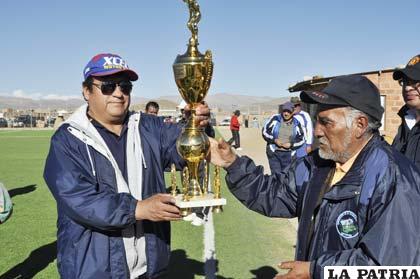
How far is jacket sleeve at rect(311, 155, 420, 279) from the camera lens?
2146 millimetres

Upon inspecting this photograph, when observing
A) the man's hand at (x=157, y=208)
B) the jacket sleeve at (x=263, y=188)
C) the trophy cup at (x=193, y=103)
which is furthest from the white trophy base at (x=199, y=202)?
the jacket sleeve at (x=263, y=188)

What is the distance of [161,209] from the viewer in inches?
103

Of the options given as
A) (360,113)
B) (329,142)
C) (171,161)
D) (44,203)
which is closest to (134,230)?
(171,161)

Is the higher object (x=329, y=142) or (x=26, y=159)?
(x=329, y=142)

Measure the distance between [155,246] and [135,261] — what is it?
0.51 feet

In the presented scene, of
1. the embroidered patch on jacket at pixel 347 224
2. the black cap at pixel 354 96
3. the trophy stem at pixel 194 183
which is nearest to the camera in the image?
the embroidered patch on jacket at pixel 347 224

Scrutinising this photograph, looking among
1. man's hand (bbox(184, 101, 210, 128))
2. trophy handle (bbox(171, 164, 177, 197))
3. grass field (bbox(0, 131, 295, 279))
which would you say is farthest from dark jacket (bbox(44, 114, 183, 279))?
grass field (bbox(0, 131, 295, 279))

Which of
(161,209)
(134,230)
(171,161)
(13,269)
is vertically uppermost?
(171,161)

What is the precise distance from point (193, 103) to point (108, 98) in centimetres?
57

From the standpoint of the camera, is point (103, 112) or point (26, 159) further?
point (26, 159)

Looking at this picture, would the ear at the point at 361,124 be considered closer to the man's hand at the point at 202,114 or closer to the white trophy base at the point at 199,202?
the white trophy base at the point at 199,202

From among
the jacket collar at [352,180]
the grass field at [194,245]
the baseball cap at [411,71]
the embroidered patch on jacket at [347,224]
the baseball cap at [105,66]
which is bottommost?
the grass field at [194,245]

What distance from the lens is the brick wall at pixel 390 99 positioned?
722 inches

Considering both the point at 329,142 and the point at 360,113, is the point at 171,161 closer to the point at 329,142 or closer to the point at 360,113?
the point at 329,142
